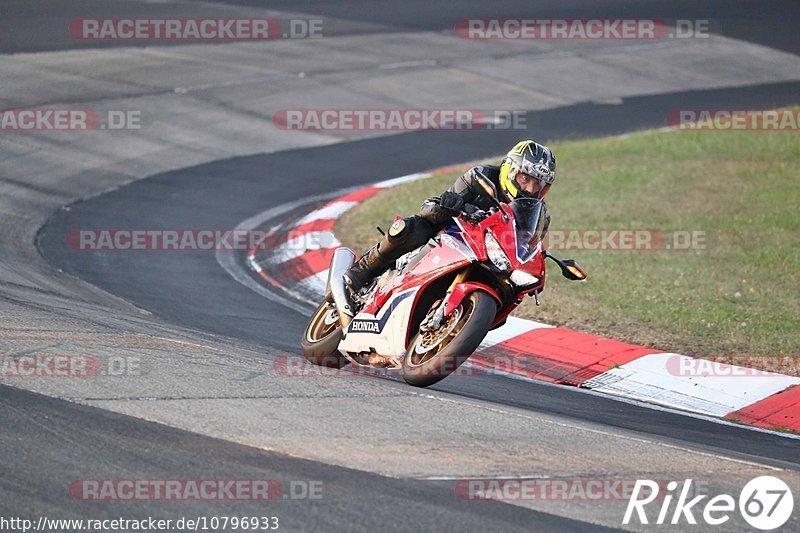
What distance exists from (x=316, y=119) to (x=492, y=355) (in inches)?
425

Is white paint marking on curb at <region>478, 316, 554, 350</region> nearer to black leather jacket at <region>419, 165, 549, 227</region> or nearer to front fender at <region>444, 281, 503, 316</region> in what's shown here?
black leather jacket at <region>419, 165, 549, 227</region>

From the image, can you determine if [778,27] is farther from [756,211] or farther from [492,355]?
[492,355]

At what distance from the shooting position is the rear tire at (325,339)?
866 cm
